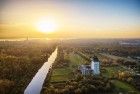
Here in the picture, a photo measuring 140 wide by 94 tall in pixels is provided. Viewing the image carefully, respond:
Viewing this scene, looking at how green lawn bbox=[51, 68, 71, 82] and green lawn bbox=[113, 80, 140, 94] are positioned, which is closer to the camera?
green lawn bbox=[113, 80, 140, 94]

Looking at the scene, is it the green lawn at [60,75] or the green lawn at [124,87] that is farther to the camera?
the green lawn at [60,75]

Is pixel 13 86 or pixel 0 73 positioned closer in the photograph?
pixel 13 86

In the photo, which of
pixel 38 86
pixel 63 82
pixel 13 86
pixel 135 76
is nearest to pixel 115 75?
pixel 135 76

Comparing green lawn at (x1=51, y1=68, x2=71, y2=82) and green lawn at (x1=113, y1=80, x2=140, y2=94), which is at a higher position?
green lawn at (x1=51, y1=68, x2=71, y2=82)

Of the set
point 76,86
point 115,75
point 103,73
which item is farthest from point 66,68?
point 76,86

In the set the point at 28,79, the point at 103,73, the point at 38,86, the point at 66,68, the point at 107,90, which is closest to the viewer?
the point at 107,90

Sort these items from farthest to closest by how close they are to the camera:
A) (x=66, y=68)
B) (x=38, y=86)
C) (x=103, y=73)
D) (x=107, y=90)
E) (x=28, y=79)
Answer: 1. (x=66, y=68)
2. (x=103, y=73)
3. (x=28, y=79)
4. (x=38, y=86)
5. (x=107, y=90)

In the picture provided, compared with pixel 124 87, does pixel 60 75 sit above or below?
above

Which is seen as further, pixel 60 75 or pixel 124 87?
pixel 60 75

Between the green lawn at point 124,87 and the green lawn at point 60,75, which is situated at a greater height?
the green lawn at point 60,75

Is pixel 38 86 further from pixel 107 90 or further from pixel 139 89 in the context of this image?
pixel 139 89
